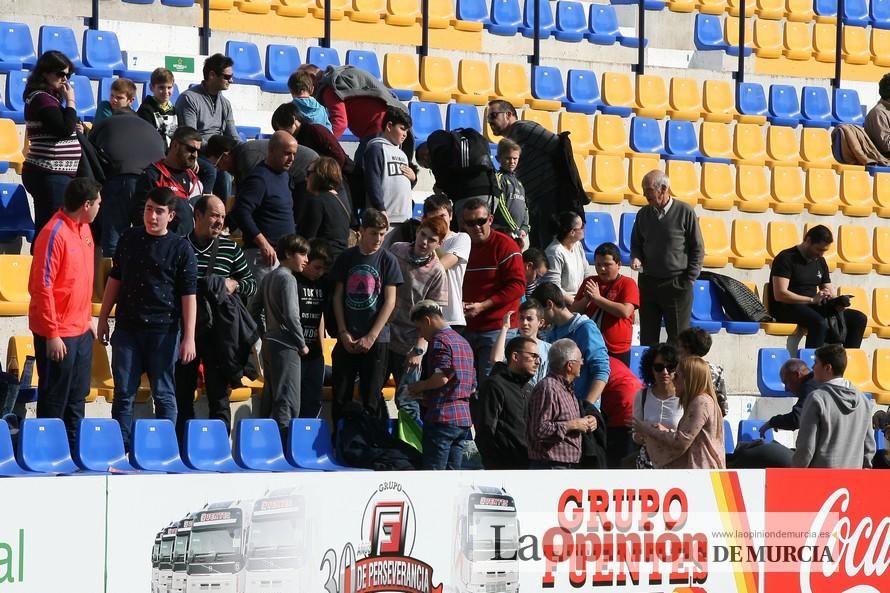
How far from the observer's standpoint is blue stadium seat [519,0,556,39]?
15586 millimetres

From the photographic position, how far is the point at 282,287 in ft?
29.3

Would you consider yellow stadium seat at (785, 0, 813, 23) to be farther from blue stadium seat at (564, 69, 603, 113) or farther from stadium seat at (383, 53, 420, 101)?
stadium seat at (383, 53, 420, 101)

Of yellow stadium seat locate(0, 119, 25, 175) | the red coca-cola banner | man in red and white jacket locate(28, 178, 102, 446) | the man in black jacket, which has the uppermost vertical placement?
yellow stadium seat locate(0, 119, 25, 175)

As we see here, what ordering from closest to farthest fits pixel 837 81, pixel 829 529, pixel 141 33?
pixel 829 529, pixel 141 33, pixel 837 81

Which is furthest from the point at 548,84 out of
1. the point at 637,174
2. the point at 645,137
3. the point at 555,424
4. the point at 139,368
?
the point at 139,368

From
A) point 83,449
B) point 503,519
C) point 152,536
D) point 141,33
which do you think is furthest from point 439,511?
point 141,33

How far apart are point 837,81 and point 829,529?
9548mm

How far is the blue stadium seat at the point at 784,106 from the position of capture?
15617 millimetres

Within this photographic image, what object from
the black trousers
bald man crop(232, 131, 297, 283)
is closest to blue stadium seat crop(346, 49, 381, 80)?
the black trousers

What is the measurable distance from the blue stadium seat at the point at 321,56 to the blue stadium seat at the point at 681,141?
10.4 feet

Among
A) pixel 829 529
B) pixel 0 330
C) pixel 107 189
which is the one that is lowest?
pixel 829 529

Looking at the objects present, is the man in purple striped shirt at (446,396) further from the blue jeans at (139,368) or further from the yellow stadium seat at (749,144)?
the yellow stadium seat at (749,144)

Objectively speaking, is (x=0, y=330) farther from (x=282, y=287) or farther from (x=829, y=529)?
(x=829, y=529)

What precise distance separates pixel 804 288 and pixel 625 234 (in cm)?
155
